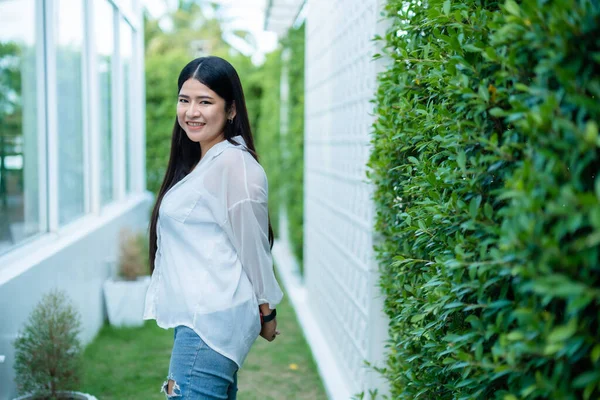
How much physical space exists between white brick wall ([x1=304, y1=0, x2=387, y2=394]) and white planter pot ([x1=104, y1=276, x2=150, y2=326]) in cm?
156

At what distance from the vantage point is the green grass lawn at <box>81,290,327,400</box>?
4.35 metres

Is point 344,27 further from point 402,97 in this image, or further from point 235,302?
point 235,302

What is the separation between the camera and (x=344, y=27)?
4410 millimetres

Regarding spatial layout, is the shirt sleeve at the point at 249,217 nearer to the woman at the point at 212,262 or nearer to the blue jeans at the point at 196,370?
the woman at the point at 212,262

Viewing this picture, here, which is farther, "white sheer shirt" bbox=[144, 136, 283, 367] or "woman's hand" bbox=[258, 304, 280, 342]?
"woman's hand" bbox=[258, 304, 280, 342]

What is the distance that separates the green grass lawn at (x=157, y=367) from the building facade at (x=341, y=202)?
172 mm

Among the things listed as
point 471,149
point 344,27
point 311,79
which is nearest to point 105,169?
point 311,79

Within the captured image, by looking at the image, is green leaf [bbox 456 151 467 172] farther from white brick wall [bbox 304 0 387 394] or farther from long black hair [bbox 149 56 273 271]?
white brick wall [bbox 304 0 387 394]

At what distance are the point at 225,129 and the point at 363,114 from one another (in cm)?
143

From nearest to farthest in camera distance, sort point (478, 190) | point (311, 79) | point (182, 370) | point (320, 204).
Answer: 1. point (478, 190)
2. point (182, 370)
3. point (320, 204)
4. point (311, 79)

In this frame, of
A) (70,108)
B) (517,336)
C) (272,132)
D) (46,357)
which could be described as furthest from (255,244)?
(272,132)

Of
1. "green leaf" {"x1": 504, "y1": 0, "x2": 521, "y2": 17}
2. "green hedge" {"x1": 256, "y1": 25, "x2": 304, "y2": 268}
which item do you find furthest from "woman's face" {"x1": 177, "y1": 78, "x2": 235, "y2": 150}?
"green hedge" {"x1": 256, "y1": 25, "x2": 304, "y2": 268}

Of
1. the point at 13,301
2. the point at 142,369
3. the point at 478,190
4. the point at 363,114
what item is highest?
the point at 363,114

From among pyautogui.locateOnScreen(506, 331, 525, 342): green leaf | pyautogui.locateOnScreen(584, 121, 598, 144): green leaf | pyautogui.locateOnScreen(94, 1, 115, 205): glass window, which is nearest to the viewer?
pyautogui.locateOnScreen(584, 121, 598, 144): green leaf
